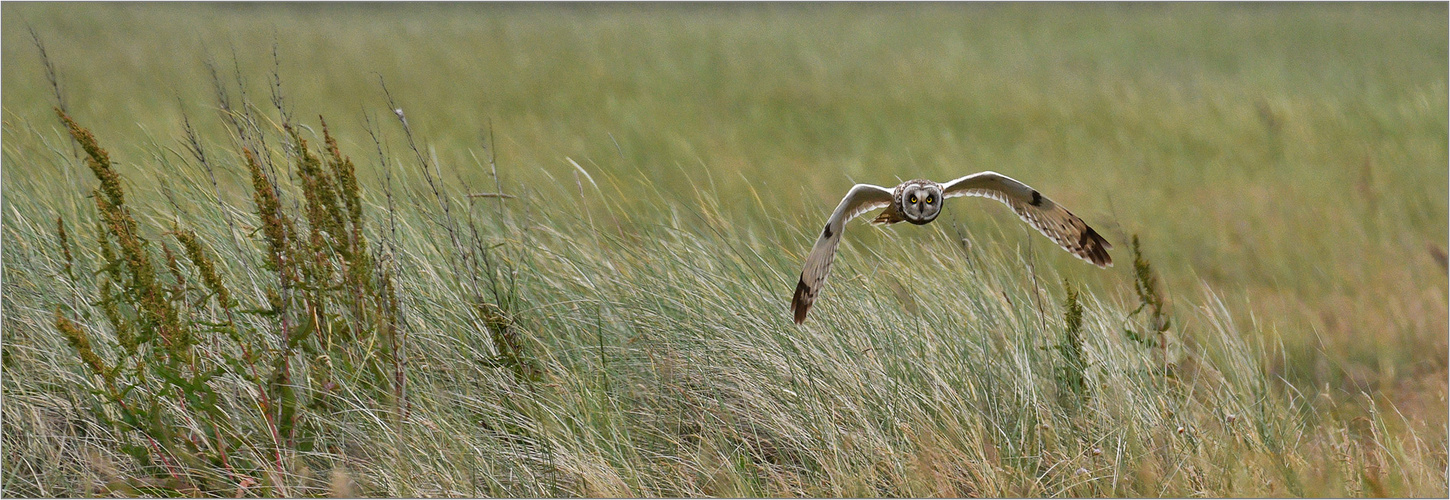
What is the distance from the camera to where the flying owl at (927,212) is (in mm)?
1721

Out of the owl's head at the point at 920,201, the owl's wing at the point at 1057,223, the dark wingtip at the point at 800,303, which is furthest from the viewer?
the owl's wing at the point at 1057,223

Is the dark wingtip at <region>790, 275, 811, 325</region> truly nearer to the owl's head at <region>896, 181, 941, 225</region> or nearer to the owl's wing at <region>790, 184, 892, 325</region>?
the owl's wing at <region>790, 184, 892, 325</region>

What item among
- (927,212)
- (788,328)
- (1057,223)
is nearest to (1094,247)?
(1057,223)

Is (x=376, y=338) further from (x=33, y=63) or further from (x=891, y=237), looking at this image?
(x=33, y=63)

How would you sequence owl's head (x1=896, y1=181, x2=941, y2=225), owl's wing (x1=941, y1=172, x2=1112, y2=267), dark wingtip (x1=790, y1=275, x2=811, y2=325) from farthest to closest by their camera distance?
1. owl's wing (x1=941, y1=172, x2=1112, y2=267)
2. dark wingtip (x1=790, y1=275, x2=811, y2=325)
3. owl's head (x1=896, y1=181, x2=941, y2=225)

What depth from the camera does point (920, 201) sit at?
5.64 ft

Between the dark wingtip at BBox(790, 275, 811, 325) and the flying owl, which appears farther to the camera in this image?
the dark wingtip at BBox(790, 275, 811, 325)

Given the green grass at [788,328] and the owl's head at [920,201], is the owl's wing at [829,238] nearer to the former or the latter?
the owl's head at [920,201]

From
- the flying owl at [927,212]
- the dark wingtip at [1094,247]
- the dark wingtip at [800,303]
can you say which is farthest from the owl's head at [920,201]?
the dark wingtip at [1094,247]

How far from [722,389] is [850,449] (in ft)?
1.41

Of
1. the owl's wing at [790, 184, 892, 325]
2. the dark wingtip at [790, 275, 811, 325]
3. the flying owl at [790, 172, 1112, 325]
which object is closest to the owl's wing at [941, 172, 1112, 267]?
the flying owl at [790, 172, 1112, 325]

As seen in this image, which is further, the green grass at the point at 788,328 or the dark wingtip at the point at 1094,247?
the green grass at the point at 788,328

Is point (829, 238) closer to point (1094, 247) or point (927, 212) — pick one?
point (927, 212)

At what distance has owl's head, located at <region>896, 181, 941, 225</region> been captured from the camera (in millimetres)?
1709
